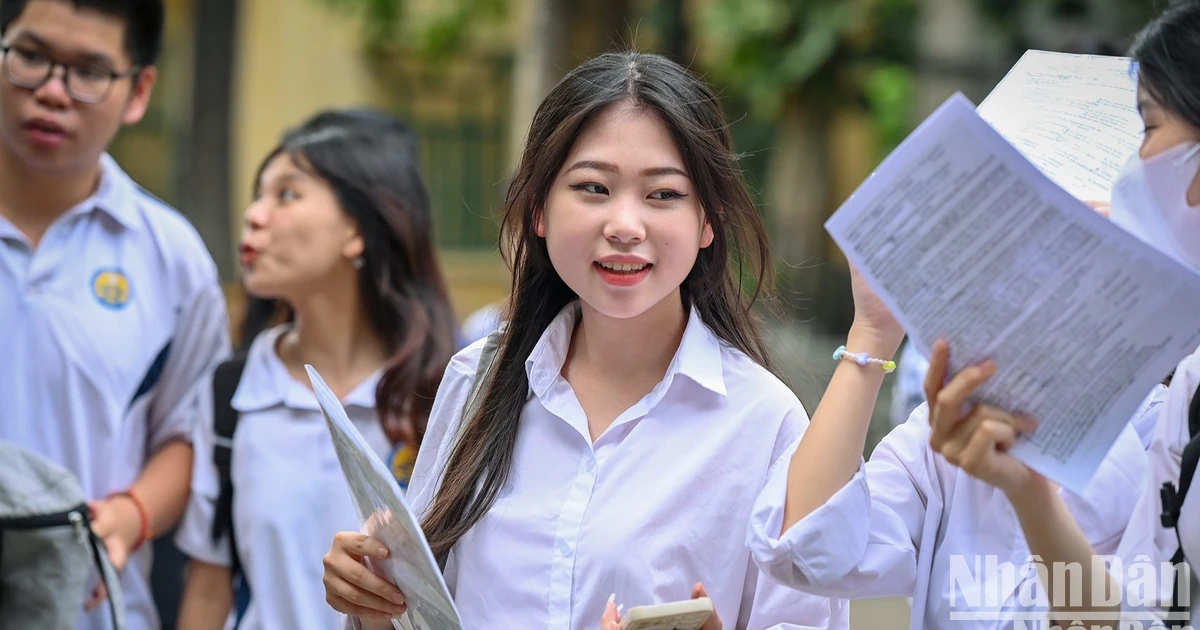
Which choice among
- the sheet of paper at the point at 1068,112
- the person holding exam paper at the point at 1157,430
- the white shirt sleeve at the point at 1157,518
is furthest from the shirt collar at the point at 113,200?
the white shirt sleeve at the point at 1157,518

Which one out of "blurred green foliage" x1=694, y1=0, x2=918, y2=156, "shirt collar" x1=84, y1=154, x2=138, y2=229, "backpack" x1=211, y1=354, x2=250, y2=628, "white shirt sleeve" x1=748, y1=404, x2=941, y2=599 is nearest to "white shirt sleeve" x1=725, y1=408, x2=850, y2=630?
"white shirt sleeve" x1=748, y1=404, x2=941, y2=599

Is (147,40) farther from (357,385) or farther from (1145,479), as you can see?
(1145,479)

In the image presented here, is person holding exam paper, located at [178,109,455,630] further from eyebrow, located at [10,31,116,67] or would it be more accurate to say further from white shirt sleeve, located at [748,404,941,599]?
white shirt sleeve, located at [748,404,941,599]

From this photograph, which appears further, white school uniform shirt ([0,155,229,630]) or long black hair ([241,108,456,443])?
long black hair ([241,108,456,443])

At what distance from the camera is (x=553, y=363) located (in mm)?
2240

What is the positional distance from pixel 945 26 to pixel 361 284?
8283 millimetres

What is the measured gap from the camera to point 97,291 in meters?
3.09

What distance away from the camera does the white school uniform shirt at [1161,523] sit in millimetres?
1663

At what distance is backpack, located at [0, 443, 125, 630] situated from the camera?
2645 mm

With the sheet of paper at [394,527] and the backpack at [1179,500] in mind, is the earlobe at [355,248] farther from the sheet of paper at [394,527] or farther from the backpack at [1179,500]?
the backpack at [1179,500]

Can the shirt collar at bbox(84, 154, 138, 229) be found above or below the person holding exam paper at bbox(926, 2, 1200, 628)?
above

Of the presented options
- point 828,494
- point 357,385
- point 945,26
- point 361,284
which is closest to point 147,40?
point 361,284

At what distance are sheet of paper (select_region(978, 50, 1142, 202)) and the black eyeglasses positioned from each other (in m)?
2.06

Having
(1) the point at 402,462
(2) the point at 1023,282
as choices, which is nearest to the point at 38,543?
(1) the point at 402,462
